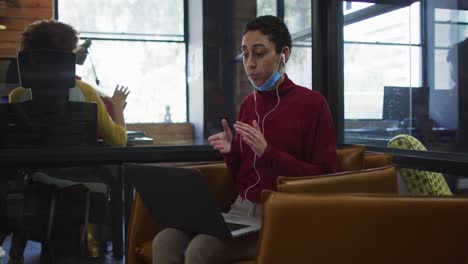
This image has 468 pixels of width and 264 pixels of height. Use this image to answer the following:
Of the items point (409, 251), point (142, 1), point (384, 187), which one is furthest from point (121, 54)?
point (409, 251)

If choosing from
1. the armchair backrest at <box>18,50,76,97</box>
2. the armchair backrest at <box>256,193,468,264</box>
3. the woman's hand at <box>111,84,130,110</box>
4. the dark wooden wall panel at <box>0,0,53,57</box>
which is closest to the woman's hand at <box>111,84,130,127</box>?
the woman's hand at <box>111,84,130,110</box>

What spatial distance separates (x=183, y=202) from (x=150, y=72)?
426cm

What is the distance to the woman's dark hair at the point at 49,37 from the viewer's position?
2375 mm

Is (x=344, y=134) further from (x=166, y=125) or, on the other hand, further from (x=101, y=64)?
(x=101, y=64)

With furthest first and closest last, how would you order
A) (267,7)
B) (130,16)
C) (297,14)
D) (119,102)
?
(130,16)
(267,7)
(297,14)
(119,102)

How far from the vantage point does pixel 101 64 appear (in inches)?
207

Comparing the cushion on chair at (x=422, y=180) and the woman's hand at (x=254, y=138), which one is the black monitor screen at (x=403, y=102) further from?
the woman's hand at (x=254, y=138)

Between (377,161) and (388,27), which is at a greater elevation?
(388,27)

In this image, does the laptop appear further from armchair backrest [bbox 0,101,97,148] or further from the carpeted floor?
the carpeted floor

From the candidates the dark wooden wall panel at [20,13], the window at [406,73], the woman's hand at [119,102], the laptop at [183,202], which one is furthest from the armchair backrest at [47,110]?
the dark wooden wall panel at [20,13]

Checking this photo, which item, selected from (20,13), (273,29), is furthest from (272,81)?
(20,13)

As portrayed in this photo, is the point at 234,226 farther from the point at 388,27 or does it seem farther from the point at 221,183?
the point at 388,27

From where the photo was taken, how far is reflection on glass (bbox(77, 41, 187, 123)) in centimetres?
536

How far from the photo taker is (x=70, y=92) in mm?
2432
